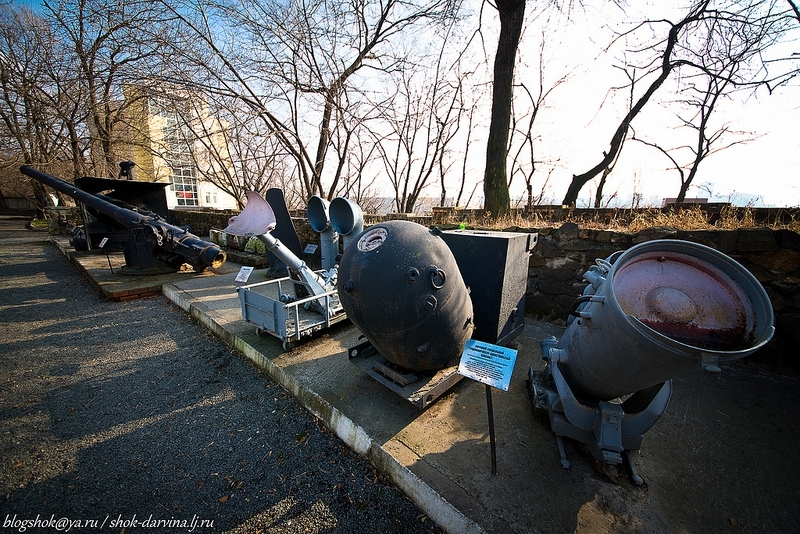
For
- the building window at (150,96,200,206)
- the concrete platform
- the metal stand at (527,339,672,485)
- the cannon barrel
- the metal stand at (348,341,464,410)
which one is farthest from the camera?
the building window at (150,96,200,206)

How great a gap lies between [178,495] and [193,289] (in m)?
4.89

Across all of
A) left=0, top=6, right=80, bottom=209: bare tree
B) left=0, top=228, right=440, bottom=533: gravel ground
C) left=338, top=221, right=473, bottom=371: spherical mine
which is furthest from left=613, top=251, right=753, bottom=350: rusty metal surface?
left=0, top=6, right=80, bottom=209: bare tree

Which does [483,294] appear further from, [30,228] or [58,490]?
[30,228]

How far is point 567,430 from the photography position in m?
2.04

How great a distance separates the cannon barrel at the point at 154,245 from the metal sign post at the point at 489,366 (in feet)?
22.3

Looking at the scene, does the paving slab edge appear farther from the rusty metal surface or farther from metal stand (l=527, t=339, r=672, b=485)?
the rusty metal surface

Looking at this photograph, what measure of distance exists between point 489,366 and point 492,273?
1.42 m

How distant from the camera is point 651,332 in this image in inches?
52.1

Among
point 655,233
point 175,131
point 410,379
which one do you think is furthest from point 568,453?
point 175,131

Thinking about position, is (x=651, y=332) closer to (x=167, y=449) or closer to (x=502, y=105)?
(x=167, y=449)

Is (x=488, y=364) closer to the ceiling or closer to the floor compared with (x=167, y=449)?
closer to the ceiling

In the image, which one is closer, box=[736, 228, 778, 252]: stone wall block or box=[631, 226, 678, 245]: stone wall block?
box=[736, 228, 778, 252]: stone wall block

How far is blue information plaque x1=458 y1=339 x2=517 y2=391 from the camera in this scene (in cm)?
172

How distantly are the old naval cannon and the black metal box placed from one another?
109 centimetres
